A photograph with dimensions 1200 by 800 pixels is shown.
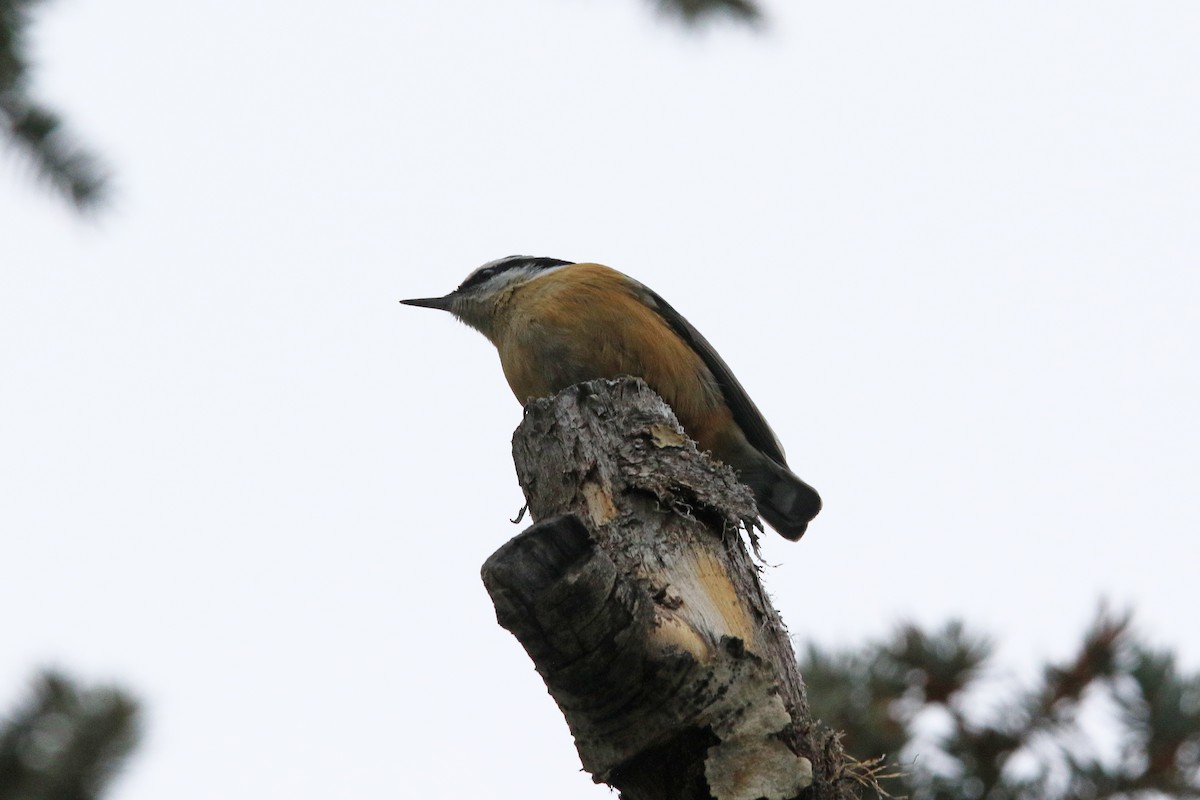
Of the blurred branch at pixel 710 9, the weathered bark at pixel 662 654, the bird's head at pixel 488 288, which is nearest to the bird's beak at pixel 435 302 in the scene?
the bird's head at pixel 488 288

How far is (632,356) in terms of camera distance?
4621 mm

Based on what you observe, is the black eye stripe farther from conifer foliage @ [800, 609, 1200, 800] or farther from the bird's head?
conifer foliage @ [800, 609, 1200, 800]

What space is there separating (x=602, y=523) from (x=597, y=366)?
159cm

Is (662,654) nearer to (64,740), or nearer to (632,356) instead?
(64,740)

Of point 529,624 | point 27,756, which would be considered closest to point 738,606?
point 529,624

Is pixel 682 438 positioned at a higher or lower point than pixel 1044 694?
higher

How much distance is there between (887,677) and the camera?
363 cm

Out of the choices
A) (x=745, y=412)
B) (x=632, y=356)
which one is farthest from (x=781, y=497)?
(x=632, y=356)

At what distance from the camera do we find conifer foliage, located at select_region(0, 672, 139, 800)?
2375 mm

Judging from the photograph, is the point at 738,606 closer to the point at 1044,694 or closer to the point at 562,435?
the point at 562,435

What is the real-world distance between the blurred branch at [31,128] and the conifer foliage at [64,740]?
1614 mm

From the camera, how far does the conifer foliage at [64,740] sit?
2375mm

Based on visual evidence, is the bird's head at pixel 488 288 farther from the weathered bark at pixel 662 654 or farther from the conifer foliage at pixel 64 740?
the conifer foliage at pixel 64 740

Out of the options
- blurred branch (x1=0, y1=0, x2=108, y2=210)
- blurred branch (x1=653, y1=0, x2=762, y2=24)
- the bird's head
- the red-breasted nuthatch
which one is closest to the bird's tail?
the red-breasted nuthatch
